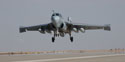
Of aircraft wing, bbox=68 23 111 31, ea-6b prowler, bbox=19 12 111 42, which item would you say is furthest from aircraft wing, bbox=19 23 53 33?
aircraft wing, bbox=68 23 111 31

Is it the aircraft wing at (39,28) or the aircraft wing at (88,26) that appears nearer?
the aircraft wing at (39,28)

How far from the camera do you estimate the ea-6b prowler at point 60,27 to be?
162 feet

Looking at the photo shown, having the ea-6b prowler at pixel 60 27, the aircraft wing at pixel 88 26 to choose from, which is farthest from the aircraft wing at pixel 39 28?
the aircraft wing at pixel 88 26

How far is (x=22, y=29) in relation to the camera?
206 feet

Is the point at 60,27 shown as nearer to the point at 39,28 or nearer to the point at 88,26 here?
the point at 39,28

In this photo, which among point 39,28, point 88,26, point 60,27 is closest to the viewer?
point 60,27

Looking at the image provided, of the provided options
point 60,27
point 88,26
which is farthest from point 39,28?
point 88,26

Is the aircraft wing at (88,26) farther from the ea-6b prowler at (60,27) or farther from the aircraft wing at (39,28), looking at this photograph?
the aircraft wing at (39,28)

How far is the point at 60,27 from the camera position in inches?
2023

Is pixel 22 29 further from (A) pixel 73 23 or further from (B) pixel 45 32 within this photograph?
(A) pixel 73 23

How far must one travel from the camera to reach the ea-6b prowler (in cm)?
4939

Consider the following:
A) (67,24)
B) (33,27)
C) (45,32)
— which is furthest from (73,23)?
(33,27)

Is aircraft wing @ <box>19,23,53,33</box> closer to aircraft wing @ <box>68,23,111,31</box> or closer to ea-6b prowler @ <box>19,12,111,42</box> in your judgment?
ea-6b prowler @ <box>19,12,111,42</box>

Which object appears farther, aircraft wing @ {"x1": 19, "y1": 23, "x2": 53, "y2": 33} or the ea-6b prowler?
aircraft wing @ {"x1": 19, "y1": 23, "x2": 53, "y2": 33}
